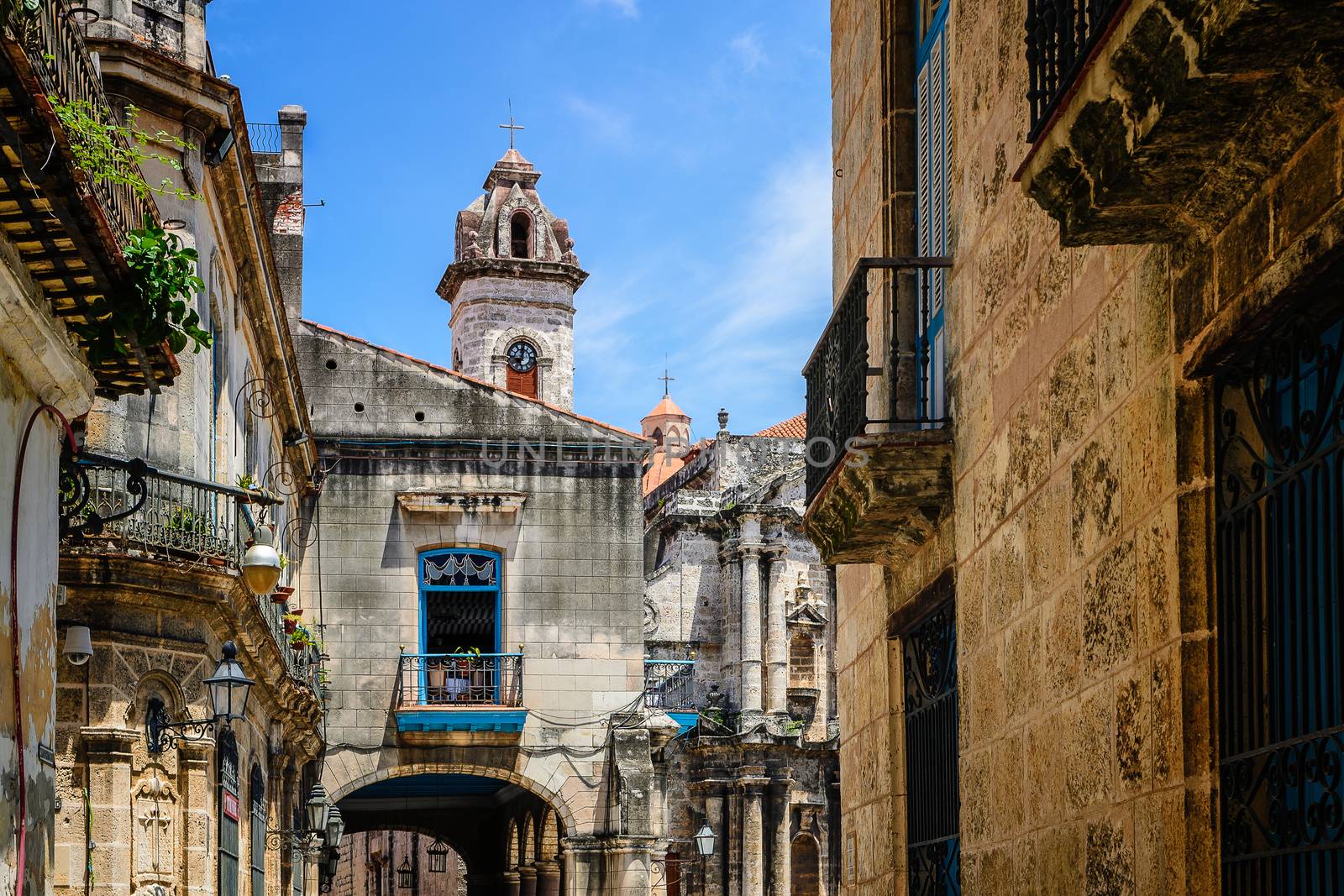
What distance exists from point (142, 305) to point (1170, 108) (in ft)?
17.6

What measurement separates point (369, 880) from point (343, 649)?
26.9 m

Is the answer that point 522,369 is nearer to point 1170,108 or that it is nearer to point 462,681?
point 462,681

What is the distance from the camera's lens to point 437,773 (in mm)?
25422

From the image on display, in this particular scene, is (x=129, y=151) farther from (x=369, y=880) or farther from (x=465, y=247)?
(x=465, y=247)

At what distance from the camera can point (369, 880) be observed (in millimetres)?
50125

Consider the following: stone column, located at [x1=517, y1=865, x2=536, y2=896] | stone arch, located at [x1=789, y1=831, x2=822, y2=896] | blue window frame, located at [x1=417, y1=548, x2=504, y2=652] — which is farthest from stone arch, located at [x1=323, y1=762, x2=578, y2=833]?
stone arch, located at [x1=789, y1=831, x2=822, y2=896]

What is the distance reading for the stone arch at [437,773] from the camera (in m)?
24.9

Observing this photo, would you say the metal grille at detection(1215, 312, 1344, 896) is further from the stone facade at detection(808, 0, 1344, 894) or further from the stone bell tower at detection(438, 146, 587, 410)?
the stone bell tower at detection(438, 146, 587, 410)

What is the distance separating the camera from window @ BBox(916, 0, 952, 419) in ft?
26.5

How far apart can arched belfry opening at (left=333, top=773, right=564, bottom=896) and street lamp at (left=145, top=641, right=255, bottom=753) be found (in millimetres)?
11266

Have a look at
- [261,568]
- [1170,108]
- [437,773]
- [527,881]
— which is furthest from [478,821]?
[1170,108]

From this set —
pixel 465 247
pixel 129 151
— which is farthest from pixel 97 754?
pixel 465 247

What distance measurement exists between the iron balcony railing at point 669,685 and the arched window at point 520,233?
20.9m

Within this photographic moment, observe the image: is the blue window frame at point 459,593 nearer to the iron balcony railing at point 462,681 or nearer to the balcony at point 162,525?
the iron balcony railing at point 462,681
